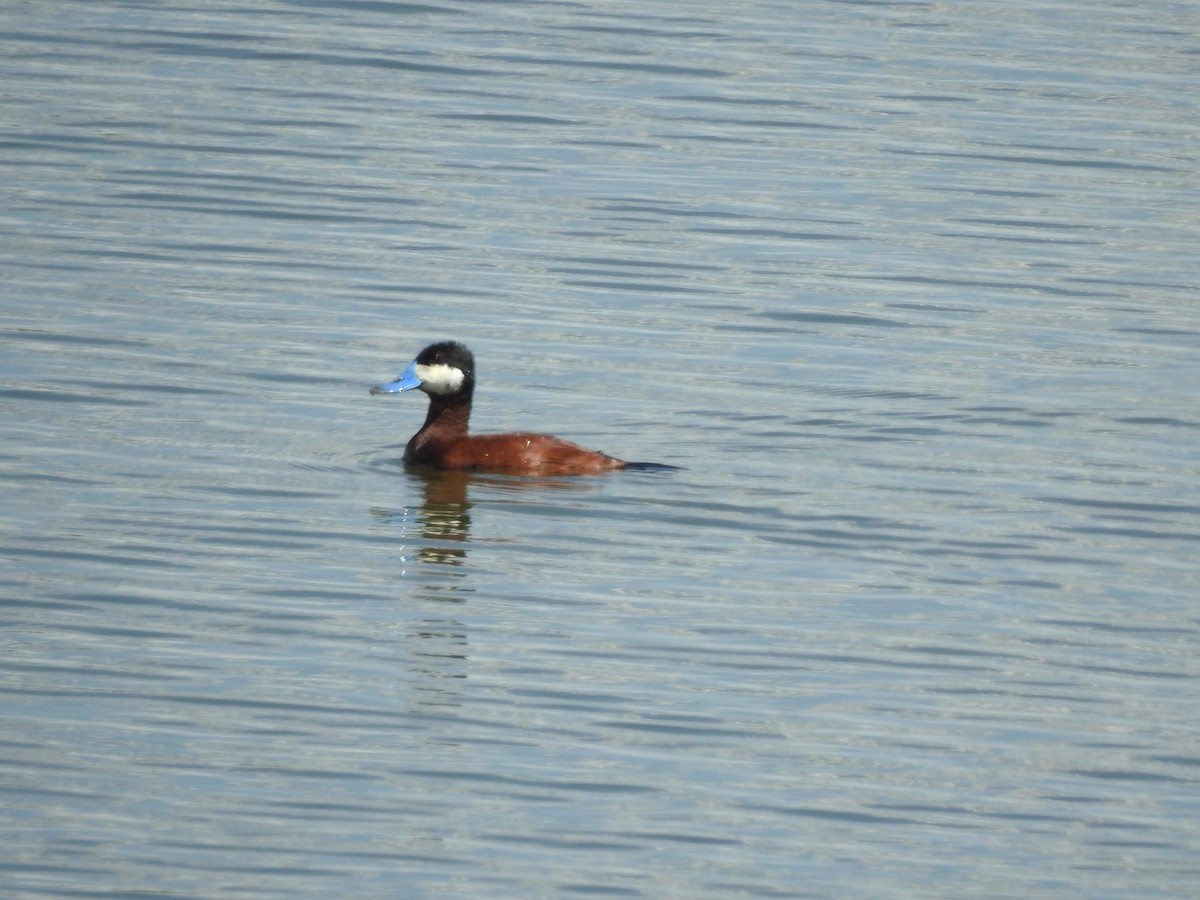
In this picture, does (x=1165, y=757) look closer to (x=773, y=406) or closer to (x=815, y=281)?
(x=773, y=406)

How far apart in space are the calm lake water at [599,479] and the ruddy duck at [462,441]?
0.17 meters

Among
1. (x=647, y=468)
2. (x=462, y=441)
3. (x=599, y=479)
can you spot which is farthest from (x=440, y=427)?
(x=647, y=468)

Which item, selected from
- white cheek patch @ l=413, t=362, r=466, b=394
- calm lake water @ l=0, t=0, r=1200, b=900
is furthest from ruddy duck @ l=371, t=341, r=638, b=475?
calm lake water @ l=0, t=0, r=1200, b=900

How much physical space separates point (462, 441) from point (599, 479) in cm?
84

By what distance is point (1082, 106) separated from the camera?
21.4 metres

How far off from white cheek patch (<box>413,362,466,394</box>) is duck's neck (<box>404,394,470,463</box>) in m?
0.04

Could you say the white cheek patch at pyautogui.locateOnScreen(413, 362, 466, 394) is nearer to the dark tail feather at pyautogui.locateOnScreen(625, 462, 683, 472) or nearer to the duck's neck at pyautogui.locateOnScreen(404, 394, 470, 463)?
the duck's neck at pyautogui.locateOnScreen(404, 394, 470, 463)

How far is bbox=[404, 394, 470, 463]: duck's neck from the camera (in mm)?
12219

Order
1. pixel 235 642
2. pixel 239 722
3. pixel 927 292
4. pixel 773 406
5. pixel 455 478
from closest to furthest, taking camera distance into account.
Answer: pixel 239 722 → pixel 235 642 → pixel 455 478 → pixel 773 406 → pixel 927 292

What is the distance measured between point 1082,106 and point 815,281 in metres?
6.24

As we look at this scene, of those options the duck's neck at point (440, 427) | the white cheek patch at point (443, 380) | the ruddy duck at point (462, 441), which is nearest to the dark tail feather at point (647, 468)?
the ruddy duck at point (462, 441)

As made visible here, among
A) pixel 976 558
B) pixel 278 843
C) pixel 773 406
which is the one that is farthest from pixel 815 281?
pixel 278 843

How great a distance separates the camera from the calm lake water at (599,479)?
7473mm

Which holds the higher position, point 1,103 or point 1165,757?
point 1,103
